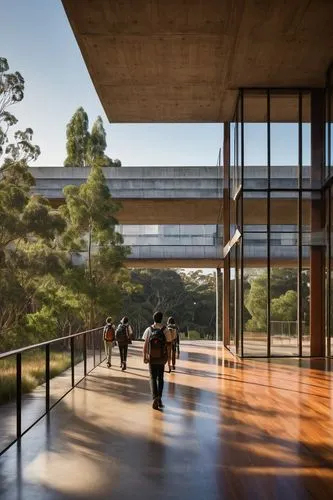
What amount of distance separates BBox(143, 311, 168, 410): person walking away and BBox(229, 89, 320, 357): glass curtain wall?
8961 mm

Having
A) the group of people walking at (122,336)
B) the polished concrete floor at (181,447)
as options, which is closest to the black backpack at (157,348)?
the polished concrete floor at (181,447)

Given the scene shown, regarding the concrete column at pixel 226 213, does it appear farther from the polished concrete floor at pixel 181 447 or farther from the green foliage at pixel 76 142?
the green foliage at pixel 76 142

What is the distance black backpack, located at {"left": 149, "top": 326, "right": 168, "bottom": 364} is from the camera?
9039 mm

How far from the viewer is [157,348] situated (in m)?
9.05

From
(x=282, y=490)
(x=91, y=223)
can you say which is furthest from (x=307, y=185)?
(x=282, y=490)

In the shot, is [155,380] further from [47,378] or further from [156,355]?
[47,378]

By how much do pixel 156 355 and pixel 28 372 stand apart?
214 centimetres

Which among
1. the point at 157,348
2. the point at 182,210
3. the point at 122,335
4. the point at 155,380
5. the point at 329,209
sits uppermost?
the point at 182,210

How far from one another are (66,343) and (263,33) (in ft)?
28.0

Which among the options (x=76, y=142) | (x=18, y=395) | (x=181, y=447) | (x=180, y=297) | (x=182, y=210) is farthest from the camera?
(x=180, y=297)

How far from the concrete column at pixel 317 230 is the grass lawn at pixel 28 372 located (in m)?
10.4

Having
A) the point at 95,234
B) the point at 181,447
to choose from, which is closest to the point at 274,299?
the point at 95,234

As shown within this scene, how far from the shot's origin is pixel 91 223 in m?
22.2

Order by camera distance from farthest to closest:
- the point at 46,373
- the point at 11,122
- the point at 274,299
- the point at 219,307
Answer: the point at 219,307
the point at 274,299
the point at 11,122
the point at 46,373
